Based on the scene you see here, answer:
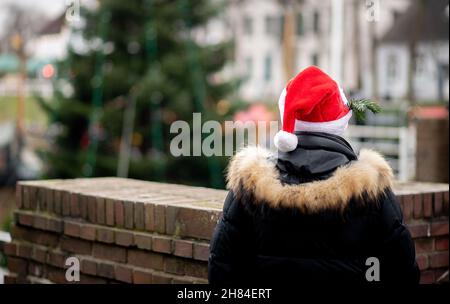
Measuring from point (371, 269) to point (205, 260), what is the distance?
1199 millimetres

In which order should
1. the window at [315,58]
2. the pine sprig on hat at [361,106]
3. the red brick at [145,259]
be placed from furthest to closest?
the window at [315,58] → the red brick at [145,259] → the pine sprig on hat at [361,106]

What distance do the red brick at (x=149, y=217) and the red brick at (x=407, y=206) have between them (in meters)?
1.29

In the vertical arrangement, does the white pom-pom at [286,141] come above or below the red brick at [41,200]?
above

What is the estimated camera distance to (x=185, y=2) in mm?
14008

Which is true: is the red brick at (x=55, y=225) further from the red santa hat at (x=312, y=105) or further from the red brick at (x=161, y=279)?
the red santa hat at (x=312, y=105)

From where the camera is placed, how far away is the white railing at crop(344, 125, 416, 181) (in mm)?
15008

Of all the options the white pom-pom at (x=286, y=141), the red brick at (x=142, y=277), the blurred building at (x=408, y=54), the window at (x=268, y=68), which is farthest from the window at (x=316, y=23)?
the white pom-pom at (x=286, y=141)

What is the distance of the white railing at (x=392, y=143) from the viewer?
1501cm

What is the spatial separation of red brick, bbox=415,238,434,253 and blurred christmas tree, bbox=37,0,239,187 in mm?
9145

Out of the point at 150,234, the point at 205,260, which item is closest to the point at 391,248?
the point at 205,260

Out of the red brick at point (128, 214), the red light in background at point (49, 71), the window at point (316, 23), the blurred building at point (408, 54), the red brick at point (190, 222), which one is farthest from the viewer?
the window at point (316, 23)

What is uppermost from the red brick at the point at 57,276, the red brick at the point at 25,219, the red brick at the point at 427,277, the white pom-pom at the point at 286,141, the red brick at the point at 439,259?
the white pom-pom at the point at 286,141
